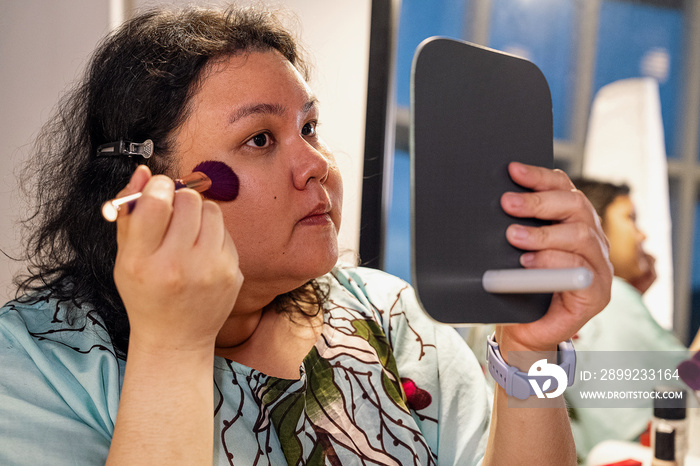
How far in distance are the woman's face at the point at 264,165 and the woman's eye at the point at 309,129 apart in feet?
0.16

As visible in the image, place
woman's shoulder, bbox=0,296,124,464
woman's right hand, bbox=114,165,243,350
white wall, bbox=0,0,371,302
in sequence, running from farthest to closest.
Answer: white wall, bbox=0,0,371,302 → woman's shoulder, bbox=0,296,124,464 → woman's right hand, bbox=114,165,243,350

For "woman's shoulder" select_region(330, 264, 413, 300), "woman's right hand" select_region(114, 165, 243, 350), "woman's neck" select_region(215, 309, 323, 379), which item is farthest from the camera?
"woman's shoulder" select_region(330, 264, 413, 300)

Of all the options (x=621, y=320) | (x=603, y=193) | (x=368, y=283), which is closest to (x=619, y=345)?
(x=621, y=320)

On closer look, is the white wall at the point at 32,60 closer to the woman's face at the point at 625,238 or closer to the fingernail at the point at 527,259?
the fingernail at the point at 527,259

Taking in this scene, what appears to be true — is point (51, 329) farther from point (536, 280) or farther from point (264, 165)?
point (536, 280)

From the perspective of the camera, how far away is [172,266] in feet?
1.50

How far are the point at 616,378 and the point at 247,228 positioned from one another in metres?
1.16

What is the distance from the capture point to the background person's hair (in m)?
1.48

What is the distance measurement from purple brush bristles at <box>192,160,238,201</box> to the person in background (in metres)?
0.99

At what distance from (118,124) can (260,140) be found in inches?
8.2

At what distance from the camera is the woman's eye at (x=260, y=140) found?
73cm

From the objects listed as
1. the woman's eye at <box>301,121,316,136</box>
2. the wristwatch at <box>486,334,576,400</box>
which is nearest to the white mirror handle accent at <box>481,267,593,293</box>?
the wristwatch at <box>486,334,576,400</box>

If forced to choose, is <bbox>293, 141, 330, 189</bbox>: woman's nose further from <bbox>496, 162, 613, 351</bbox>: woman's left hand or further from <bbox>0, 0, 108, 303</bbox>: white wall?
<bbox>0, 0, 108, 303</bbox>: white wall

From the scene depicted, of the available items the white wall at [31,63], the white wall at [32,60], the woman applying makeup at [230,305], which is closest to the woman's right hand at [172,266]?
the woman applying makeup at [230,305]
